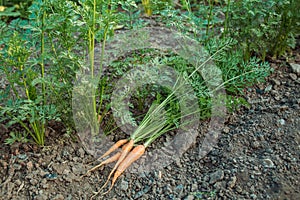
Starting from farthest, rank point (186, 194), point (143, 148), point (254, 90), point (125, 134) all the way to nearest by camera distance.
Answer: point (254, 90), point (125, 134), point (143, 148), point (186, 194)

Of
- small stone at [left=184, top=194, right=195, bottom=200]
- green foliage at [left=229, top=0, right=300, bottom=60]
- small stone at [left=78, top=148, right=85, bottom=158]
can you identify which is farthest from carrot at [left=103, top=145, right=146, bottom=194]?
green foliage at [left=229, top=0, right=300, bottom=60]

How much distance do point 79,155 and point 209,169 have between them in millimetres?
670

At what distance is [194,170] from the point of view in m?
2.18

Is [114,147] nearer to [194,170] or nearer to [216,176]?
[194,170]

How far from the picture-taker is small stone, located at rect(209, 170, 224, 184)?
2.08m

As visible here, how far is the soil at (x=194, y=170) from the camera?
6.66ft

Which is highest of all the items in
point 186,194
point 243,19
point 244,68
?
point 243,19

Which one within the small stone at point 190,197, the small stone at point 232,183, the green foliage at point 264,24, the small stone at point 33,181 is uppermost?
the green foliage at point 264,24

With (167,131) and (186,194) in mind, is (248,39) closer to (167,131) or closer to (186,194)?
(167,131)

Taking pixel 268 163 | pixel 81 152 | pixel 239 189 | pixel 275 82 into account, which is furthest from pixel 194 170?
pixel 275 82

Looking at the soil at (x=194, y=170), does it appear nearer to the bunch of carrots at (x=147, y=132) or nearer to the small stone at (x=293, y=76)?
the bunch of carrots at (x=147, y=132)

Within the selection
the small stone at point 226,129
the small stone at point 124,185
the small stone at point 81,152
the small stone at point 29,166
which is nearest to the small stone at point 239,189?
the small stone at point 226,129

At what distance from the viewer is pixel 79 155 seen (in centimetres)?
225

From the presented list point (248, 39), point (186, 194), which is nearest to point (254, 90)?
point (248, 39)
